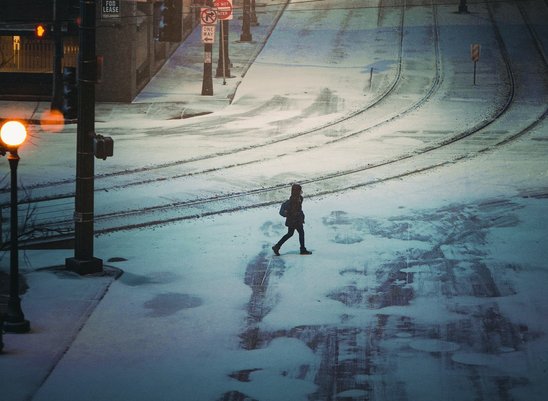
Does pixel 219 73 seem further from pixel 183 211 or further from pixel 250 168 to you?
pixel 183 211

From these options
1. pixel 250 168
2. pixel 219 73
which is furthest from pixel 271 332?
pixel 219 73

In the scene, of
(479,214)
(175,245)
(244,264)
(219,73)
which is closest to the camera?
(244,264)

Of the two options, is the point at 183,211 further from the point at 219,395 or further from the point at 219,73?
the point at 219,73

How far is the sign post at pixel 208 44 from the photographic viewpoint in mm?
41938

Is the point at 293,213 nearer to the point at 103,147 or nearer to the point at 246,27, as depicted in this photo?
the point at 103,147

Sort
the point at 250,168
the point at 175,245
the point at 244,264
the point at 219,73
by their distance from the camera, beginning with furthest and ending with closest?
the point at 219,73 < the point at 250,168 < the point at 175,245 < the point at 244,264

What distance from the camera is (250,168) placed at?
29.3 metres

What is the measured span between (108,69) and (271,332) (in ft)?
89.5

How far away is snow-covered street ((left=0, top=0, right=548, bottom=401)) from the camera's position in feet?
46.6

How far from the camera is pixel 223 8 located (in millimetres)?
44844

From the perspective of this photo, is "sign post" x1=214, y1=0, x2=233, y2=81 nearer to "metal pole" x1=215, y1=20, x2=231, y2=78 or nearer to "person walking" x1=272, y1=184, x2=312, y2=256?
"metal pole" x1=215, y1=20, x2=231, y2=78

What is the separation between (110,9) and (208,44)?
412 centimetres

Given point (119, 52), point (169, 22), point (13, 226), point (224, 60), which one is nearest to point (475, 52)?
point (224, 60)

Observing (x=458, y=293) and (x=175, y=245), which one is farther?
(x=175, y=245)
